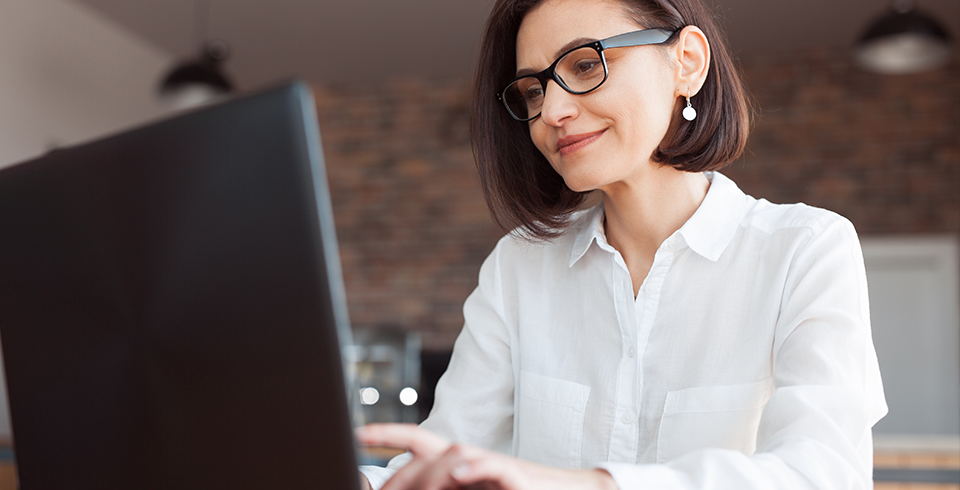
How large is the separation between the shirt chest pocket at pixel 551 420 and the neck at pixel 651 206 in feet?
0.60

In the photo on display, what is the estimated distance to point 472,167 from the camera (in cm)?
525

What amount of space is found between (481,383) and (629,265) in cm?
29

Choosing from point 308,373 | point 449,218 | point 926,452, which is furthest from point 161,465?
point 449,218

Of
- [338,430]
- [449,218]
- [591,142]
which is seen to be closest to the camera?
[338,430]

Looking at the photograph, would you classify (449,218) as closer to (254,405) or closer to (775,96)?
(775,96)

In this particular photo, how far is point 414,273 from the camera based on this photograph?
214 inches

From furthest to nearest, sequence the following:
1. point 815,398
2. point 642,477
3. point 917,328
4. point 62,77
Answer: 1. point 917,328
2. point 62,77
3. point 815,398
4. point 642,477

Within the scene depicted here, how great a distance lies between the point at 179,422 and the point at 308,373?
0.13m

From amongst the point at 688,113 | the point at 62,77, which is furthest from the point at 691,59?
the point at 62,77

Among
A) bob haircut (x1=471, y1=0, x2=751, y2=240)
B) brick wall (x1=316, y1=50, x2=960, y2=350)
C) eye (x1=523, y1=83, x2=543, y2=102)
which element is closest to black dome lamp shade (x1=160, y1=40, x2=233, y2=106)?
brick wall (x1=316, y1=50, x2=960, y2=350)

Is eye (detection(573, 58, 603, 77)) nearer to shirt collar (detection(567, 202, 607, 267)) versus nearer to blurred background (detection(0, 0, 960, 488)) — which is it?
shirt collar (detection(567, 202, 607, 267))

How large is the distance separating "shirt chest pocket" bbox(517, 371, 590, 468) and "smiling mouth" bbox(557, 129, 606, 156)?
1.11 ft

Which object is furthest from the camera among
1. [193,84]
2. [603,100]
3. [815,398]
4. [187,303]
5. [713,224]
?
[193,84]

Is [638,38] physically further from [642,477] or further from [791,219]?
[642,477]
